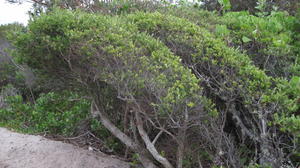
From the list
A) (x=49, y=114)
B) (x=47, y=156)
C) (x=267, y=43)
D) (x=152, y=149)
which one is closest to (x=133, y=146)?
(x=152, y=149)

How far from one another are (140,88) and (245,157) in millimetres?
1798

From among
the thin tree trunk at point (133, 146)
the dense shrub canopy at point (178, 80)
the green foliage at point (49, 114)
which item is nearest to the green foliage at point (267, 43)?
the dense shrub canopy at point (178, 80)

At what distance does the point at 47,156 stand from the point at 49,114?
7.06 ft

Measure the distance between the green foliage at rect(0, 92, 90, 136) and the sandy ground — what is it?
98cm

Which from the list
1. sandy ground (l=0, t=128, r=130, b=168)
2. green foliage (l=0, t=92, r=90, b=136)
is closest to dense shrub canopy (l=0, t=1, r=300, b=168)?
sandy ground (l=0, t=128, r=130, b=168)

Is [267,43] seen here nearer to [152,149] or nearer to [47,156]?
[152,149]

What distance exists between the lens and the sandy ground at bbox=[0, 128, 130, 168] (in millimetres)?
4570

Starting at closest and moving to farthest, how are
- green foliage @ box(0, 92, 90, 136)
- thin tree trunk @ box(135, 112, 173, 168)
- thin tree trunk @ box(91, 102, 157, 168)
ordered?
1. thin tree trunk @ box(135, 112, 173, 168)
2. thin tree trunk @ box(91, 102, 157, 168)
3. green foliage @ box(0, 92, 90, 136)

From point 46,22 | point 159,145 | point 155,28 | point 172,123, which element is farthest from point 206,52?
point 46,22

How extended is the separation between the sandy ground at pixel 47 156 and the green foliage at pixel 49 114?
0.98 m

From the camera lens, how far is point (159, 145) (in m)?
4.39

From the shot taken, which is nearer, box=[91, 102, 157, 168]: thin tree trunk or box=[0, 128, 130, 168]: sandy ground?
box=[91, 102, 157, 168]: thin tree trunk

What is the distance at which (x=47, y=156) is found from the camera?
4758 mm

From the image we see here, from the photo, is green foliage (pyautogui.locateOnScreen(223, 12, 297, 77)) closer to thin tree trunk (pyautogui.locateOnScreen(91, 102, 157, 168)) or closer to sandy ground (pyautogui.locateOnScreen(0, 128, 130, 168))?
thin tree trunk (pyautogui.locateOnScreen(91, 102, 157, 168))
